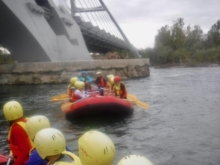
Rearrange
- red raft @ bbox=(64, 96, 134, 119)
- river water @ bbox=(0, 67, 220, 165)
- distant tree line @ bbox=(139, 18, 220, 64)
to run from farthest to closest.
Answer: distant tree line @ bbox=(139, 18, 220, 64)
red raft @ bbox=(64, 96, 134, 119)
river water @ bbox=(0, 67, 220, 165)

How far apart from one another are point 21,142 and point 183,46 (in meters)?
86.4

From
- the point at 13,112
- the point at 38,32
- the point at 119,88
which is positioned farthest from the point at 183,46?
the point at 13,112

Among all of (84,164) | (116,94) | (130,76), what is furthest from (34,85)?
(84,164)

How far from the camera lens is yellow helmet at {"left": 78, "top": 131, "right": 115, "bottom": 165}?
2887mm

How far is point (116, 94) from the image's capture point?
39.1 feet

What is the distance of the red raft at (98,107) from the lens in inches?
427

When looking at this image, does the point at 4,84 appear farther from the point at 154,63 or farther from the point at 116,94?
the point at 154,63

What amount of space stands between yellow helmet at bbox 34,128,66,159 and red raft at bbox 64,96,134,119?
293 inches

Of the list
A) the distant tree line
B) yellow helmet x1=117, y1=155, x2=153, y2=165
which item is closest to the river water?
yellow helmet x1=117, y1=155, x2=153, y2=165

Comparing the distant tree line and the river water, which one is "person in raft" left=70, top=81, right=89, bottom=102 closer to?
the river water

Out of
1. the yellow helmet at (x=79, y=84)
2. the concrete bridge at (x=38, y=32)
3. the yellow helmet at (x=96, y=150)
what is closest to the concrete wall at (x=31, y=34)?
the concrete bridge at (x=38, y=32)

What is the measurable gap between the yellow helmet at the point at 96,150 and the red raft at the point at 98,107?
310 inches

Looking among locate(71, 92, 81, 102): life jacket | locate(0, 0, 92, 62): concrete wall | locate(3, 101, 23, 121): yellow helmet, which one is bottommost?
locate(71, 92, 81, 102): life jacket

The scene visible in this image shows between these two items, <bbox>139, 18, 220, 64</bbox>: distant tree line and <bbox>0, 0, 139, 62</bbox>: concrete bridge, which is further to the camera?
<bbox>139, 18, 220, 64</bbox>: distant tree line
